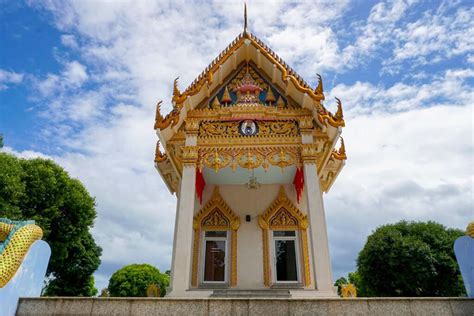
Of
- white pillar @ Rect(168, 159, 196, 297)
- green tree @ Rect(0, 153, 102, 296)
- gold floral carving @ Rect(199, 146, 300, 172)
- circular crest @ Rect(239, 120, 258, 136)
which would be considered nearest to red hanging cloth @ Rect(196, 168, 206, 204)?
gold floral carving @ Rect(199, 146, 300, 172)

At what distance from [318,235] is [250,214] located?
11.7 feet

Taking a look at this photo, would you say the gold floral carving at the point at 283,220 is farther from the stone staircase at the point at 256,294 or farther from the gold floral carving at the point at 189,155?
the gold floral carving at the point at 189,155

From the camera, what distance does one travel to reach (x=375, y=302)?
4.89 meters

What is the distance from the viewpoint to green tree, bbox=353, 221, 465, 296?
18.6 m

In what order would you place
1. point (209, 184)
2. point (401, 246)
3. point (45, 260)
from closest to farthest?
point (45, 260), point (209, 184), point (401, 246)

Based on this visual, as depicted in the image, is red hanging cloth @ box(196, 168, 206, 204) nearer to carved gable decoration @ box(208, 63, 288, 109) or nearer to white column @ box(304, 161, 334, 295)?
carved gable decoration @ box(208, 63, 288, 109)

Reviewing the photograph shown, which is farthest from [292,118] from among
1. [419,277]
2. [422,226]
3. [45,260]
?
[422,226]

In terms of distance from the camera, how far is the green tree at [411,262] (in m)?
18.6

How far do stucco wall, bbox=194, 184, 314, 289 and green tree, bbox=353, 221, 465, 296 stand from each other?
12.4 metres

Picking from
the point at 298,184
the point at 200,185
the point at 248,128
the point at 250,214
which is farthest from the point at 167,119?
the point at 298,184

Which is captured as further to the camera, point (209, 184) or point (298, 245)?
point (209, 184)

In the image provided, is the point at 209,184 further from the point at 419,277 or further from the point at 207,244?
the point at 419,277

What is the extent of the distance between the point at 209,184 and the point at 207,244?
1978mm

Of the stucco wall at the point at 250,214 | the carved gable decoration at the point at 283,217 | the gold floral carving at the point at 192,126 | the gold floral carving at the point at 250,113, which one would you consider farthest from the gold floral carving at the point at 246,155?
the stucco wall at the point at 250,214
